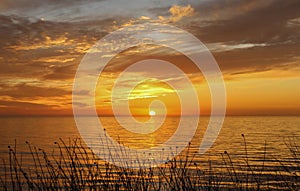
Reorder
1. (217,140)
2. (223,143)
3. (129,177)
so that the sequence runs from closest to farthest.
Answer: (129,177) < (223,143) < (217,140)

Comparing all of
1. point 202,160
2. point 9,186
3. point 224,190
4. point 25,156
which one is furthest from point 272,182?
point 25,156

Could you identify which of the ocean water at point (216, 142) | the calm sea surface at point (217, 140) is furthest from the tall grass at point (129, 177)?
the calm sea surface at point (217, 140)

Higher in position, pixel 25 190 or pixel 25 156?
pixel 25 156

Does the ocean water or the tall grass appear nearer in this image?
the tall grass

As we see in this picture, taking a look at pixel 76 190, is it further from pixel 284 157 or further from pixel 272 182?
pixel 284 157

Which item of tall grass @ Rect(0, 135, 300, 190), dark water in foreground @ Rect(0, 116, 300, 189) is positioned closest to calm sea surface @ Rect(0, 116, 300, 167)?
dark water in foreground @ Rect(0, 116, 300, 189)

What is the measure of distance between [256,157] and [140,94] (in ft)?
64.9

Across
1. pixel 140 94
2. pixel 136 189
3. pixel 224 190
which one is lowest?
pixel 224 190

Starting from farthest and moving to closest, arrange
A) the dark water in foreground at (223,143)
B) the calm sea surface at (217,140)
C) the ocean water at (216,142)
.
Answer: the calm sea surface at (217,140) < the ocean water at (216,142) < the dark water in foreground at (223,143)

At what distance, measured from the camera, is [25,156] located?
42.0 meters

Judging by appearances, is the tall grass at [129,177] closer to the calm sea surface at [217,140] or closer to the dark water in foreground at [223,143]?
the dark water in foreground at [223,143]

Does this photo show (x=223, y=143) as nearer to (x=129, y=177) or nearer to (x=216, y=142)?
(x=216, y=142)

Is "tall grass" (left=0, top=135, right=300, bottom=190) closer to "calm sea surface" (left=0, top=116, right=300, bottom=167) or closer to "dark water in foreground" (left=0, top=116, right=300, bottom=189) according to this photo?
"dark water in foreground" (left=0, top=116, right=300, bottom=189)

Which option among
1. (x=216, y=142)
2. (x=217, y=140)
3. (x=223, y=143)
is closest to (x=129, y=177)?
(x=223, y=143)
